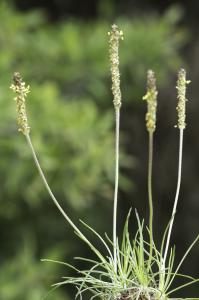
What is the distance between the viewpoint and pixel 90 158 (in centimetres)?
371

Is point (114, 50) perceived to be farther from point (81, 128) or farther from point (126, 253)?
point (81, 128)

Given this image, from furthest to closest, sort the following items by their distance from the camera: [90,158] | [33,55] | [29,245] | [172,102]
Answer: [172,102], [33,55], [29,245], [90,158]

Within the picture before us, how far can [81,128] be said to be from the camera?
3746 mm

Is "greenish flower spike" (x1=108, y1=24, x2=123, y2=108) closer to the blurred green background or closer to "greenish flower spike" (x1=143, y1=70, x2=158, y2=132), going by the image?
"greenish flower spike" (x1=143, y1=70, x2=158, y2=132)

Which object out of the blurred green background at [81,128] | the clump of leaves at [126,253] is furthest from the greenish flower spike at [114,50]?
the blurred green background at [81,128]

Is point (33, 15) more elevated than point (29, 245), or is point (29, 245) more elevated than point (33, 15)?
point (33, 15)

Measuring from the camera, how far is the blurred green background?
3707 millimetres

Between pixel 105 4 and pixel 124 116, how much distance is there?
80 cm

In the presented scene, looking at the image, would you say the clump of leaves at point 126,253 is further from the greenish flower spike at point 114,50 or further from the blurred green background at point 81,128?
the blurred green background at point 81,128

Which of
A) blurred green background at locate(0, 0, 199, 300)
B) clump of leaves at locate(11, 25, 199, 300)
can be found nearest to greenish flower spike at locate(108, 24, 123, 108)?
clump of leaves at locate(11, 25, 199, 300)

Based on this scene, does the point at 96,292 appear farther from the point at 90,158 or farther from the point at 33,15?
the point at 33,15

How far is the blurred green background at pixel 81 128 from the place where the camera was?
3.71 meters

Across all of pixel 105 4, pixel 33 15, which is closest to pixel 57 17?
pixel 105 4

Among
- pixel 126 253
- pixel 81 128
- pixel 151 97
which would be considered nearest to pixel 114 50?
pixel 151 97
